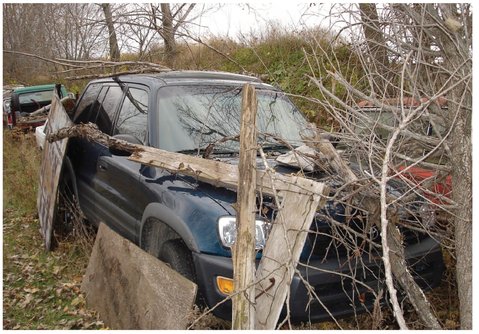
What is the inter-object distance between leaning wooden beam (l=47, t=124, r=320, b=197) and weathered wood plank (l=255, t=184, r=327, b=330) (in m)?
0.07

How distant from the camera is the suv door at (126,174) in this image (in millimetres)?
3902

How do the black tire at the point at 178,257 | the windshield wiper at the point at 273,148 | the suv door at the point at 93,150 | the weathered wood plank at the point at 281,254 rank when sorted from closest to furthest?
the weathered wood plank at the point at 281,254, the black tire at the point at 178,257, the windshield wiper at the point at 273,148, the suv door at the point at 93,150

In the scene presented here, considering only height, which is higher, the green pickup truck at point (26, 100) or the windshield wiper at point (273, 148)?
the green pickup truck at point (26, 100)

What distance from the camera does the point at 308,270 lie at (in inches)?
115

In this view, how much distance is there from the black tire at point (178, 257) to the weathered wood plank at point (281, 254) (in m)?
0.60

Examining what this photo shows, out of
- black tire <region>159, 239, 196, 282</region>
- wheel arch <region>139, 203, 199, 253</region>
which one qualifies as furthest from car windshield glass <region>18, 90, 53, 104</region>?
black tire <region>159, 239, 196, 282</region>

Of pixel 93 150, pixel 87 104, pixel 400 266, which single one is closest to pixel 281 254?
pixel 400 266

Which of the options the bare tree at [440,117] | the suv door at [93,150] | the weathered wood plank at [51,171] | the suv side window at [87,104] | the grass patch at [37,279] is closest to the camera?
the bare tree at [440,117]

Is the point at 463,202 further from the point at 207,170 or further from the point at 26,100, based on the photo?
the point at 26,100

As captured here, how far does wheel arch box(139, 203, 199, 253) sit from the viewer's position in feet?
9.95

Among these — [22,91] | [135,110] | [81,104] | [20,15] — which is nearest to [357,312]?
[135,110]

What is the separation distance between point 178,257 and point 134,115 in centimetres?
169

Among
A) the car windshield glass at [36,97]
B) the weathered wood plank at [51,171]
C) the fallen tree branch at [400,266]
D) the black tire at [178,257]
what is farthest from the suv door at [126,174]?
the car windshield glass at [36,97]

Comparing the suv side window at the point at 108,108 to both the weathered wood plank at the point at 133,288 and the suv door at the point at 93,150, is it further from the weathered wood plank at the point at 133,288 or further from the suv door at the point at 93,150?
the weathered wood plank at the point at 133,288
